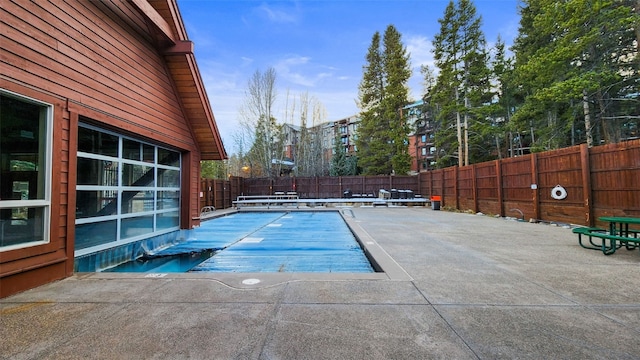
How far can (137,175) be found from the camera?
17.5 ft

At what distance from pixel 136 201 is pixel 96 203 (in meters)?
0.90

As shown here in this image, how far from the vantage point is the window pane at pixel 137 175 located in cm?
497

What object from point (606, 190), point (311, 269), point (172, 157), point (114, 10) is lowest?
point (311, 269)

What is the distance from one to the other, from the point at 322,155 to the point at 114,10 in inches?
1061

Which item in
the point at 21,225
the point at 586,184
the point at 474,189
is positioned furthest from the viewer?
the point at 474,189

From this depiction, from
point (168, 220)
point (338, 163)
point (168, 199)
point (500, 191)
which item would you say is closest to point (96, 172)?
point (168, 199)

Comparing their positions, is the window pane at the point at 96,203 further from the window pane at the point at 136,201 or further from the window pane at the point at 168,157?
the window pane at the point at 168,157

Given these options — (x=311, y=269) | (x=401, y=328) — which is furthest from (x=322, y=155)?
(x=401, y=328)

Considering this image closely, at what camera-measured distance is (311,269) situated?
448 cm

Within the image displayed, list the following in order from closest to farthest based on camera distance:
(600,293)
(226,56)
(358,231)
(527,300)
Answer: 1. (527,300)
2. (600,293)
3. (358,231)
4. (226,56)

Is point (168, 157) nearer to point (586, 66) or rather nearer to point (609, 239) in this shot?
point (609, 239)

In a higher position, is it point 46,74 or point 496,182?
point 46,74

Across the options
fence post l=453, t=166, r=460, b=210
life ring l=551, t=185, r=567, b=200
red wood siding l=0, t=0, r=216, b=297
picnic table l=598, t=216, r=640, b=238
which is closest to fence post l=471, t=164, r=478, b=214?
fence post l=453, t=166, r=460, b=210

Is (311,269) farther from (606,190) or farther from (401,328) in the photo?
(606,190)
